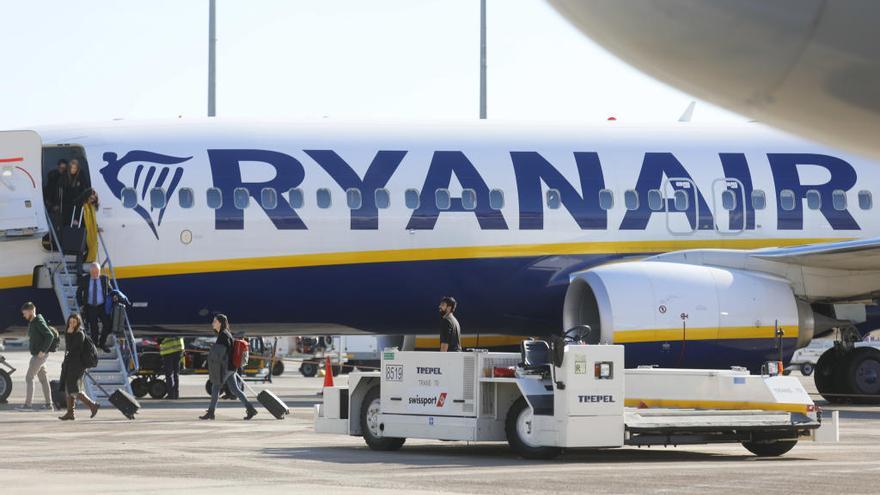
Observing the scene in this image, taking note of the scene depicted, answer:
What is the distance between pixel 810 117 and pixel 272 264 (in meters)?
16.6

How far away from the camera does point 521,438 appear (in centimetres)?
1329

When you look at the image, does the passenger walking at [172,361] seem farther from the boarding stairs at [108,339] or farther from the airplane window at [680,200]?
the airplane window at [680,200]

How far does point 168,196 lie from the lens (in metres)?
20.0

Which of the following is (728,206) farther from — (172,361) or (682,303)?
(172,361)

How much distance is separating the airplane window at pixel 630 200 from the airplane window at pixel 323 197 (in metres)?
4.29

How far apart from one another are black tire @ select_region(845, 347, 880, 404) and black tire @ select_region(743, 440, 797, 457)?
27.2 ft

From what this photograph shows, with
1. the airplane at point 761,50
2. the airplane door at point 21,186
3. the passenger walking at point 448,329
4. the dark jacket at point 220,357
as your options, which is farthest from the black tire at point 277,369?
the airplane at point 761,50

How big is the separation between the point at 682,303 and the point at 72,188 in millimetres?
8375

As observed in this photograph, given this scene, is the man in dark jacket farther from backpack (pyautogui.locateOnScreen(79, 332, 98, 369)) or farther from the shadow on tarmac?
the shadow on tarmac

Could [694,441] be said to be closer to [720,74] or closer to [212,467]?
[212,467]

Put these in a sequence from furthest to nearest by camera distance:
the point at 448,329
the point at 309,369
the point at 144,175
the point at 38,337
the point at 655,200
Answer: the point at 309,369
the point at 655,200
the point at 144,175
the point at 38,337
the point at 448,329

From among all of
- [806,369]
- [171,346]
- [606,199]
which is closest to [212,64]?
[171,346]

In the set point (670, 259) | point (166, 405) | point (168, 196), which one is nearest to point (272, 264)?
point (168, 196)

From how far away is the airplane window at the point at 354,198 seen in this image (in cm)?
2038
